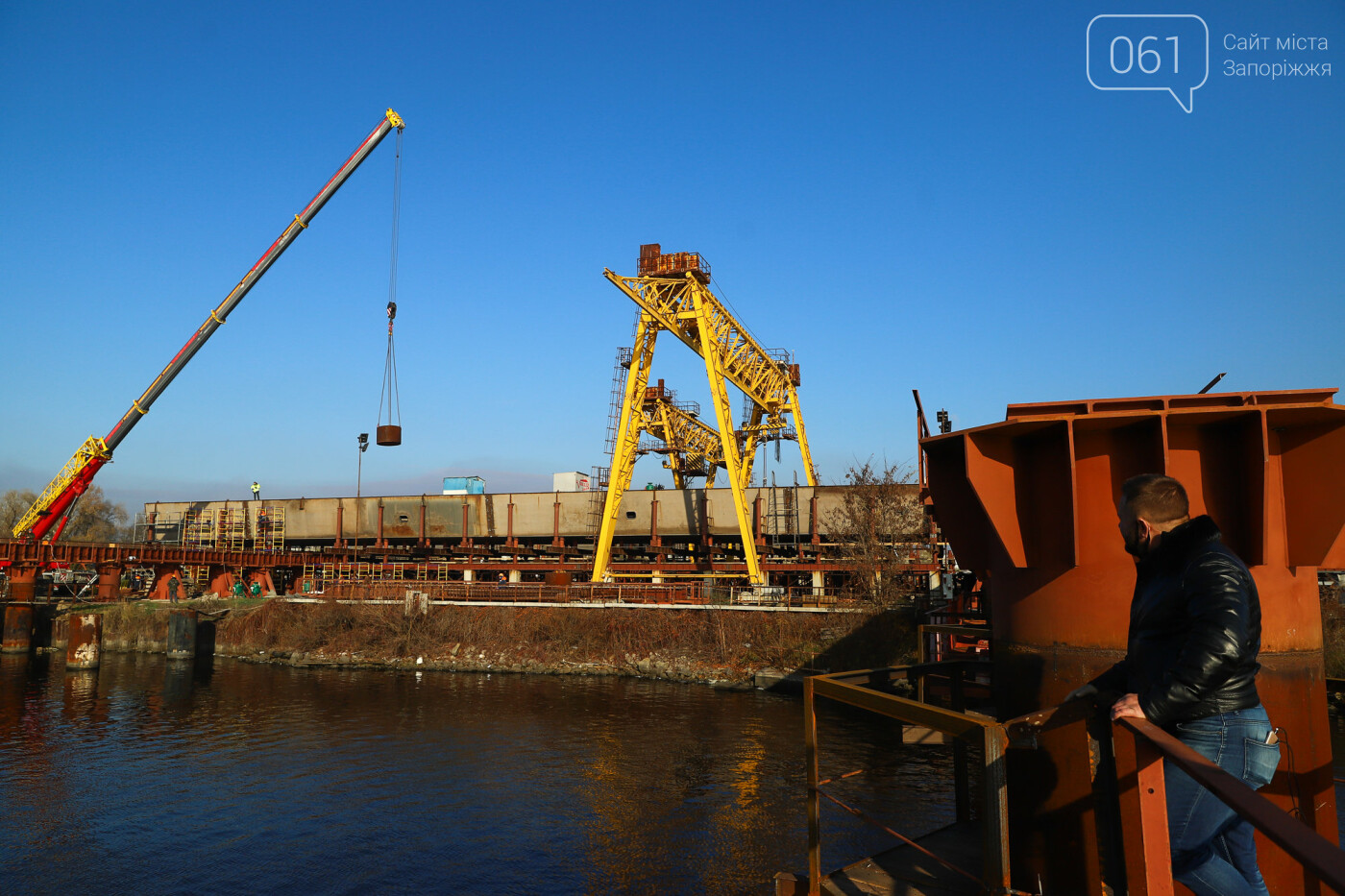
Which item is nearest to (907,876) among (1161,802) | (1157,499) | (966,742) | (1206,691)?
(966,742)

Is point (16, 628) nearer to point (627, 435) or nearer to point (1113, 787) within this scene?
point (627, 435)

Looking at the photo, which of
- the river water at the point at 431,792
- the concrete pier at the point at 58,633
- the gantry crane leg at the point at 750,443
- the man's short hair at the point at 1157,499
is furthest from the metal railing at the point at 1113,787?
the concrete pier at the point at 58,633

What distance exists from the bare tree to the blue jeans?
25.5 meters

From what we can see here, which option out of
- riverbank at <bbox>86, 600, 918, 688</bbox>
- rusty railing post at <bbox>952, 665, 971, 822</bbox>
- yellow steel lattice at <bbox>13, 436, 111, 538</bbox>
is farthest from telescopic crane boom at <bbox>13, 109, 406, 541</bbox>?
rusty railing post at <bbox>952, 665, 971, 822</bbox>

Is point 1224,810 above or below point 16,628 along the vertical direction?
above

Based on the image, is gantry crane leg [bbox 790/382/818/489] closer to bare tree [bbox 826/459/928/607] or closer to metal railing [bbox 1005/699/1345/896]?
bare tree [bbox 826/459/928/607]

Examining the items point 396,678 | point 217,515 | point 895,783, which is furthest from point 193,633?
point 895,783

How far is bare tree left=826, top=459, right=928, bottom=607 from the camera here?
28.7 meters

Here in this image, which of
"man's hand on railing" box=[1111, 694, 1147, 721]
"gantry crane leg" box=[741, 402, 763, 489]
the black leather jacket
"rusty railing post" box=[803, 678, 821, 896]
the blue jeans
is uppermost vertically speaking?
"gantry crane leg" box=[741, 402, 763, 489]

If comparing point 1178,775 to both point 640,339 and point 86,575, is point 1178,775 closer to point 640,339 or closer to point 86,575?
point 640,339

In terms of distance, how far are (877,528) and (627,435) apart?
1054 cm

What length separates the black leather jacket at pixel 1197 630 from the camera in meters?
2.81

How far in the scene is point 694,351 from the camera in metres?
29.4

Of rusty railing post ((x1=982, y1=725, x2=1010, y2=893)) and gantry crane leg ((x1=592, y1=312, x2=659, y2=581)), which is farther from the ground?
gantry crane leg ((x1=592, y1=312, x2=659, y2=581))
